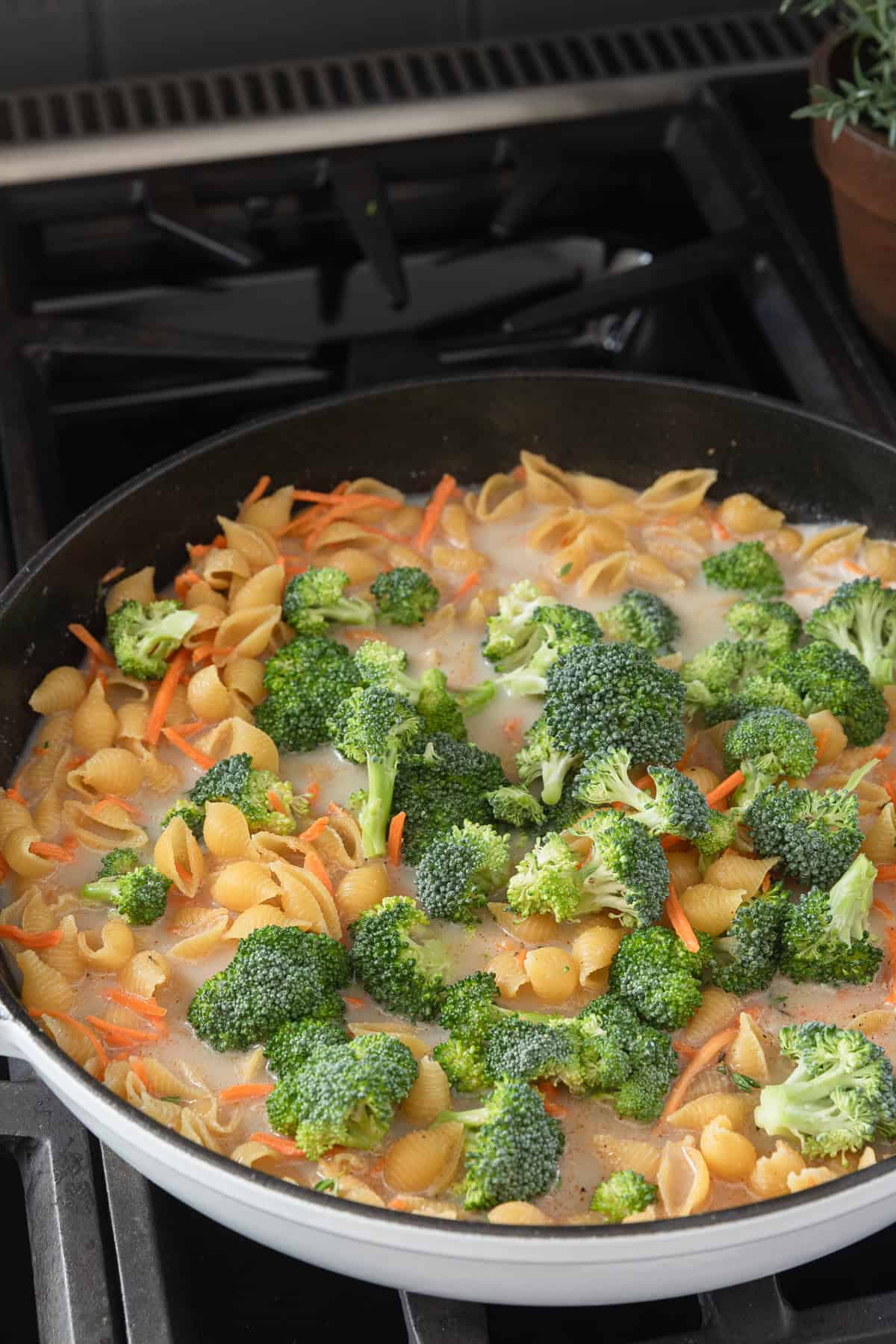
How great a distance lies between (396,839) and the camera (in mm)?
2137

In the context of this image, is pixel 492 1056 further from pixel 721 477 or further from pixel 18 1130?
pixel 721 477

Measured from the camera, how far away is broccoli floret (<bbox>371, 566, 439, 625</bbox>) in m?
2.50

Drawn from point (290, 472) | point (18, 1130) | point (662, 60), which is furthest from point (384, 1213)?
point (662, 60)

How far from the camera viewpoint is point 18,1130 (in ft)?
6.45

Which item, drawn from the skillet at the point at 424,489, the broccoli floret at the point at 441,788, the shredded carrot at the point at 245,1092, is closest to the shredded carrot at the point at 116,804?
the skillet at the point at 424,489

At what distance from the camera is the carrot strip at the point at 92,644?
242cm

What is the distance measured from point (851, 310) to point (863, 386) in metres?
0.35

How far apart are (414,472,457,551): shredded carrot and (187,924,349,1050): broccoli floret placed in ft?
2.96

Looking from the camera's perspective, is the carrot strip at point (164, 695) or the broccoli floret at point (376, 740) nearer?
the broccoli floret at point (376, 740)

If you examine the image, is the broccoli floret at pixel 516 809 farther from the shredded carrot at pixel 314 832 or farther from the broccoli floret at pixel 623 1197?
the broccoli floret at pixel 623 1197

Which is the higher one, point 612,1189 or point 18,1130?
point 18,1130

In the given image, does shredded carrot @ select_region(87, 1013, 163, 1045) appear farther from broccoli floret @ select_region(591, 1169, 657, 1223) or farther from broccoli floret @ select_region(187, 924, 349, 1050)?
broccoli floret @ select_region(591, 1169, 657, 1223)

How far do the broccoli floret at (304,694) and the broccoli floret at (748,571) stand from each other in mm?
655


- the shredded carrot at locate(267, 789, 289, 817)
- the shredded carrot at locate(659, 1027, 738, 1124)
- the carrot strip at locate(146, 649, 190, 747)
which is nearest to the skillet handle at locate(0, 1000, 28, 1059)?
the shredded carrot at locate(267, 789, 289, 817)
